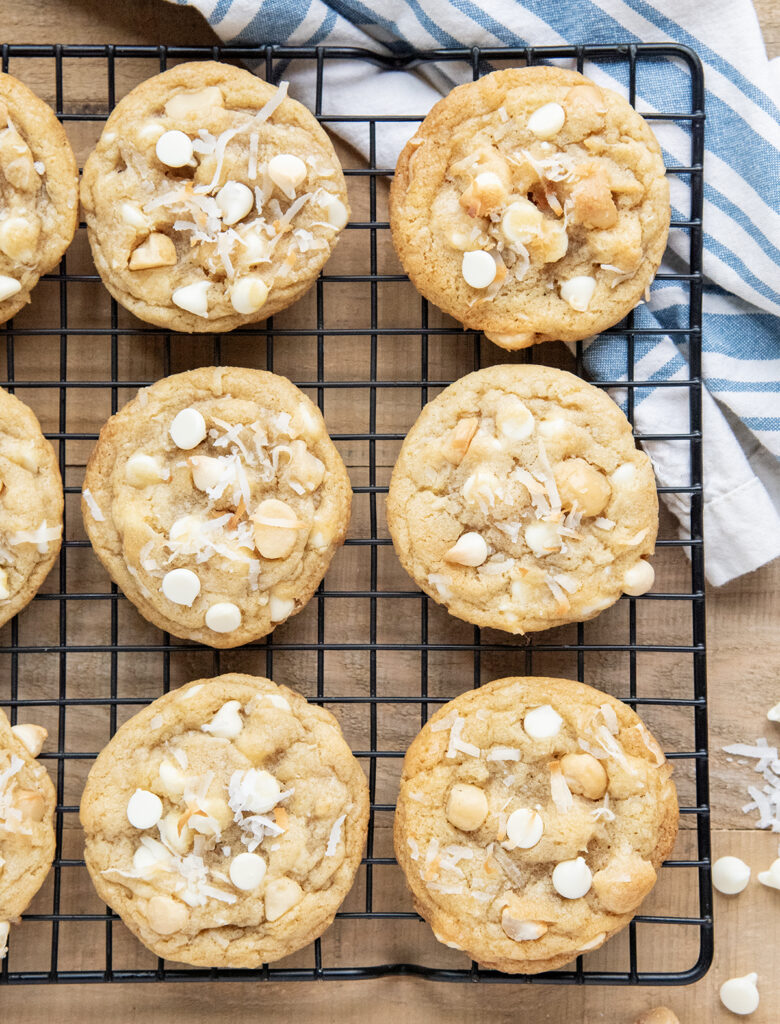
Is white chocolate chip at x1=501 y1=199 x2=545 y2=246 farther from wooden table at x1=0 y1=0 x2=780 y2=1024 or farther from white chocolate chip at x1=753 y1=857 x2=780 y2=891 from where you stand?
white chocolate chip at x1=753 y1=857 x2=780 y2=891

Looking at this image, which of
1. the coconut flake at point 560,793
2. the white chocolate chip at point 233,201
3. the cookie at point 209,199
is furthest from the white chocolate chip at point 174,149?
the coconut flake at point 560,793

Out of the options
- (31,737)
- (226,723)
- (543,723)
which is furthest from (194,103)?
(543,723)

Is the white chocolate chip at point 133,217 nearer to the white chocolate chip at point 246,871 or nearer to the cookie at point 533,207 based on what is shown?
the cookie at point 533,207

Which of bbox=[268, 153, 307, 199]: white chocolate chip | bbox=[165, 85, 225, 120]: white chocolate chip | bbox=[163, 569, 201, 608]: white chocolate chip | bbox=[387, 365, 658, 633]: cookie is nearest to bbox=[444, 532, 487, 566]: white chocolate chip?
bbox=[387, 365, 658, 633]: cookie

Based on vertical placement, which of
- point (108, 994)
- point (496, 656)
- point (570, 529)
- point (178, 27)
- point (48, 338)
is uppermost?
point (178, 27)

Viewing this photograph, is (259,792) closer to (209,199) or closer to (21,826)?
(21,826)

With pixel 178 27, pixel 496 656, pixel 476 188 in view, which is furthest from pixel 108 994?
pixel 178 27

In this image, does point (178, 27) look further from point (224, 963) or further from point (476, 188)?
point (224, 963)
